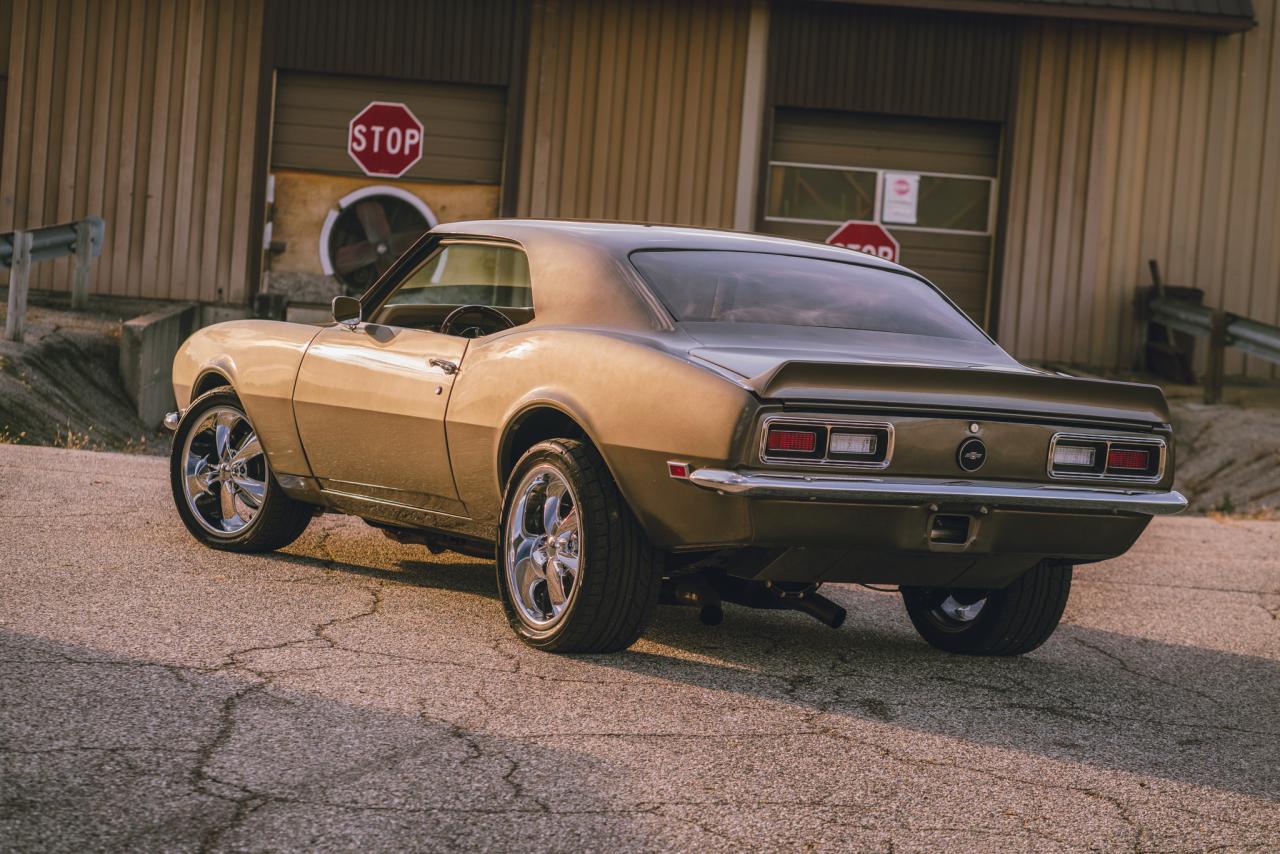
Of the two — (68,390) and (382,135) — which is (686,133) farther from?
(68,390)

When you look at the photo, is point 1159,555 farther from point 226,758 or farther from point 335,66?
point 335,66

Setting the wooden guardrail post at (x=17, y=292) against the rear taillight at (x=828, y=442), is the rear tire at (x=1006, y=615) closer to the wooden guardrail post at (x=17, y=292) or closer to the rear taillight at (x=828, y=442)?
the rear taillight at (x=828, y=442)

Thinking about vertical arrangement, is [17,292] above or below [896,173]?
below

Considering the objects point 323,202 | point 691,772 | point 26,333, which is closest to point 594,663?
point 691,772

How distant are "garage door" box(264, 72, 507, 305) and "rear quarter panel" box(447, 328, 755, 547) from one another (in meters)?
12.0

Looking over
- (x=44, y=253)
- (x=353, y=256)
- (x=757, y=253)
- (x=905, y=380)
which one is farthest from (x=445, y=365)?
(x=353, y=256)

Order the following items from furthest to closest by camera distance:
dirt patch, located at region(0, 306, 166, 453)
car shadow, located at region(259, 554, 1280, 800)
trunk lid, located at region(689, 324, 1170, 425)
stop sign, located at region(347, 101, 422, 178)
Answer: stop sign, located at region(347, 101, 422, 178)
dirt patch, located at region(0, 306, 166, 453)
trunk lid, located at region(689, 324, 1170, 425)
car shadow, located at region(259, 554, 1280, 800)

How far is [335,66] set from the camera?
17.2 metres

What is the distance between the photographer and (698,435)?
4.71m

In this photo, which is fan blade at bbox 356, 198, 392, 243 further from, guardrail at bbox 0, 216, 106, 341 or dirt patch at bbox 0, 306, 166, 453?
dirt patch at bbox 0, 306, 166, 453

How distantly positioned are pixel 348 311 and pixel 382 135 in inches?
442

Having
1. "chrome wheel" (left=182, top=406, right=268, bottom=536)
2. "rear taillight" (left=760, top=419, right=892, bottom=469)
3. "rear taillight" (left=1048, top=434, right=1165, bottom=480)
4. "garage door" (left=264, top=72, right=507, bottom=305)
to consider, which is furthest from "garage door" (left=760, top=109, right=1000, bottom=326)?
"rear taillight" (left=760, top=419, right=892, bottom=469)

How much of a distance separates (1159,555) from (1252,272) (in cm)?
991

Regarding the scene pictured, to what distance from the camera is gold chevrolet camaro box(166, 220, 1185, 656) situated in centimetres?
474
